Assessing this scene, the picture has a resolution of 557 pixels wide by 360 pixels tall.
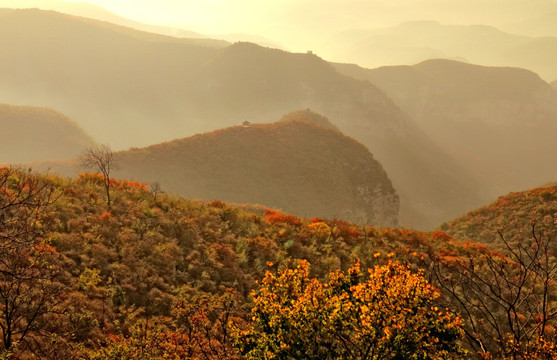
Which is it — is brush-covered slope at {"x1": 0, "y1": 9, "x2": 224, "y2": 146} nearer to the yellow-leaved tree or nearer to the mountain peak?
the mountain peak

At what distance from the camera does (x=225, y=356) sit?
23.2ft

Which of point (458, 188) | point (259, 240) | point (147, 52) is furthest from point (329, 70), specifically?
point (259, 240)

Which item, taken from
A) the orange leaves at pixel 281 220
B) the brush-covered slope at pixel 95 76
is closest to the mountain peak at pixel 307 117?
the brush-covered slope at pixel 95 76

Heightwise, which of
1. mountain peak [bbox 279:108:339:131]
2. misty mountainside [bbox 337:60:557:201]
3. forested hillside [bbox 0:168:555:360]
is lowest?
forested hillside [bbox 0:168:555:360]

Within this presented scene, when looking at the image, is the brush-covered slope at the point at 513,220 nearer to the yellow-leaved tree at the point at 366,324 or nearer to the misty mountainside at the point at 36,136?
the yellow-leaved tree at the point at 366,324

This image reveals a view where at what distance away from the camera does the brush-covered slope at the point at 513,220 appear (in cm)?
2527

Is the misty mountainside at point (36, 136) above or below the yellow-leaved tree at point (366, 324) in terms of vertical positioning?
below

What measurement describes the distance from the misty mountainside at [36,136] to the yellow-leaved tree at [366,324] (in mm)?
73699

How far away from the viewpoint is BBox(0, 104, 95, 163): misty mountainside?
63781mm

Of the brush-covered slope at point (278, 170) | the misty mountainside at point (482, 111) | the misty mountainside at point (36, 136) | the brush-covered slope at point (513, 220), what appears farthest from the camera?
the misty mountainside at point (482, 111)

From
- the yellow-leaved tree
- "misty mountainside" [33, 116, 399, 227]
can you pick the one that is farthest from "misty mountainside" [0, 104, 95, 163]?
the yellow-leaved tree

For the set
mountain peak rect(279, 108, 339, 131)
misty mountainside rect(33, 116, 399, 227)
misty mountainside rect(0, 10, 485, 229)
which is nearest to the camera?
misty mountainside rect(33, 116, 399, 227)

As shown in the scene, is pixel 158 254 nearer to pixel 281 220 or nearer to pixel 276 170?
pixel 281 220

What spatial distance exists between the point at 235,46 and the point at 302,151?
248ft
